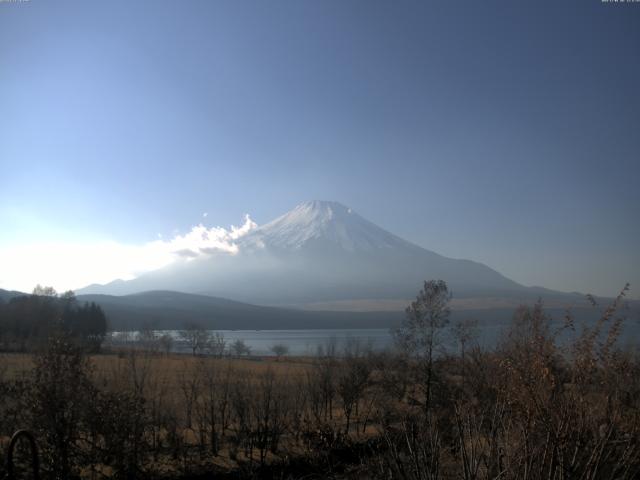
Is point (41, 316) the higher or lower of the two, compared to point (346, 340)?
higher

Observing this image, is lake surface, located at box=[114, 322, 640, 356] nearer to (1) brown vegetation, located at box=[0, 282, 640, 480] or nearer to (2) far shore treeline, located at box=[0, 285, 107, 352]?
(1) brown vegetation, located at box=[0, 282, 640, 480]

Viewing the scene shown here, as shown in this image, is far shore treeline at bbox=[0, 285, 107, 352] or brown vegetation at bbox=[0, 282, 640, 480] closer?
brown vegetation at bbox=[0, 282, 640, 480]

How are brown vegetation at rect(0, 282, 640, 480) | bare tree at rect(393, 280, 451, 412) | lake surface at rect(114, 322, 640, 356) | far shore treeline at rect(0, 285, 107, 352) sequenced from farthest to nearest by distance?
1. far shore treeline at rect(0, 285, 107, 352)
2. bare tree at rect(393, 280, 451, 412)
3. lake surface at rect(114, 322, 640, 356)
4. brown vegetation at rect(0, 282, 640, 480)

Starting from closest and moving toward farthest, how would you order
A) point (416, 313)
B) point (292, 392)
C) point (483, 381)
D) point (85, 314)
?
1. point (483, 381)
2. point (292, 392)
3. point (416, 313)
4. point (85, 314)

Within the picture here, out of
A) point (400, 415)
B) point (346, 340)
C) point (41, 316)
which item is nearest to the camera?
point (400, 415)

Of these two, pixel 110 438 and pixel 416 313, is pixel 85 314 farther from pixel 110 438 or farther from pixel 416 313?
pixel 110 438

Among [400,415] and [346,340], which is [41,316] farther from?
[400,415]

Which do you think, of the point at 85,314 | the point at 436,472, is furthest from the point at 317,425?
→ the point at 85,314

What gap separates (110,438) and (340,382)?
1176 centimetres

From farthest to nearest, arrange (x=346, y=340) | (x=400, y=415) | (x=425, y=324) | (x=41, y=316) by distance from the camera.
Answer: (x=346, y=340), (x=41, y=316), (x=425, y=324), (x=400, y=415)

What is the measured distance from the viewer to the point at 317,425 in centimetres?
1788

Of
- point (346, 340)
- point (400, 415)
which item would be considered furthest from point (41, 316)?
point (400, 415)

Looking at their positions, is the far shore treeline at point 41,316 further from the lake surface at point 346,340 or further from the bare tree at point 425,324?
the bare tree at point 425,324

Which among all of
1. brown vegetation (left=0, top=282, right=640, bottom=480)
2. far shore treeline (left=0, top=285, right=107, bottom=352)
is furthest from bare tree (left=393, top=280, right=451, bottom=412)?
far shore treeline (left=0, top=285, right=107, bottom=352)
